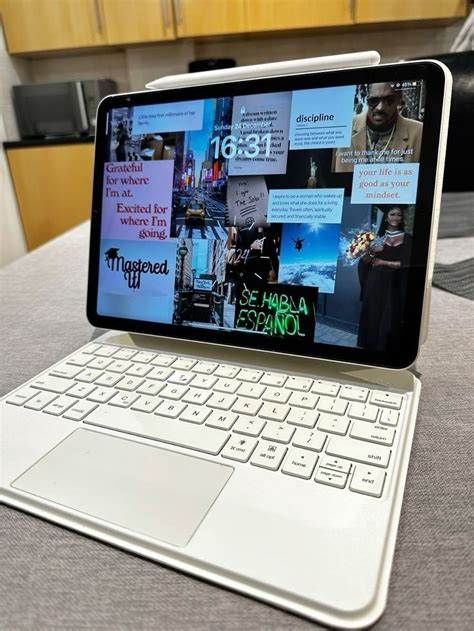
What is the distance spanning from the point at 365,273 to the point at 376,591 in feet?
0.87

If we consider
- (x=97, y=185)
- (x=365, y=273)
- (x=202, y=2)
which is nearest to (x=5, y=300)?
(x=97, y=185)

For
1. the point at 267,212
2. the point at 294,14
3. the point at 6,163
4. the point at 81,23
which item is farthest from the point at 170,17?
the point at 267,212

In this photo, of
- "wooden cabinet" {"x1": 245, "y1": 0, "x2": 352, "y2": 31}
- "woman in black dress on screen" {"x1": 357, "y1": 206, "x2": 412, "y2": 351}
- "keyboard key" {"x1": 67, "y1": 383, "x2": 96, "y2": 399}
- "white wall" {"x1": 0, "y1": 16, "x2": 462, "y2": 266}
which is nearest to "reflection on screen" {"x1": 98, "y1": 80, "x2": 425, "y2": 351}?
"woman in black dress on screen" {"x1": 357, "y1": 206, "x2": 412, "y2": 351}

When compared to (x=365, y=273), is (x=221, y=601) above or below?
below

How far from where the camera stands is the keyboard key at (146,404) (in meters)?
0.38

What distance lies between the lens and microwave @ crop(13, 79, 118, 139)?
7.63 ft

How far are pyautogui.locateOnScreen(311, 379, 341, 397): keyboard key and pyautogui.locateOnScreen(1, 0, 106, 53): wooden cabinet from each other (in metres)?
2.57

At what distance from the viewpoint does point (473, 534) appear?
0.88 ft

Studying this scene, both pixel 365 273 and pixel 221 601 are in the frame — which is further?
pixel 365 273

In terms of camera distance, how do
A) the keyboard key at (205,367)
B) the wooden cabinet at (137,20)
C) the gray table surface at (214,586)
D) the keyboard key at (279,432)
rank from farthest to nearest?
the wooden cabinet at (137,20) < the keyboard key at (205,367) < the keyboard key at (279,432) < the gray table surface at (214,586)

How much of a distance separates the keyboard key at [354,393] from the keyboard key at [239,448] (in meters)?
0.10

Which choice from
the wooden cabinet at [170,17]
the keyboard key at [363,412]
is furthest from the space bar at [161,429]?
the wooden cabinet at [170,17]

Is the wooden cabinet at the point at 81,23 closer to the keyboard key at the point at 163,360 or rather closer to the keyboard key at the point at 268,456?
the keyboard key at the point at 163,360

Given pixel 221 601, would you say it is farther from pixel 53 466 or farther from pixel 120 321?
pixel 120 321
